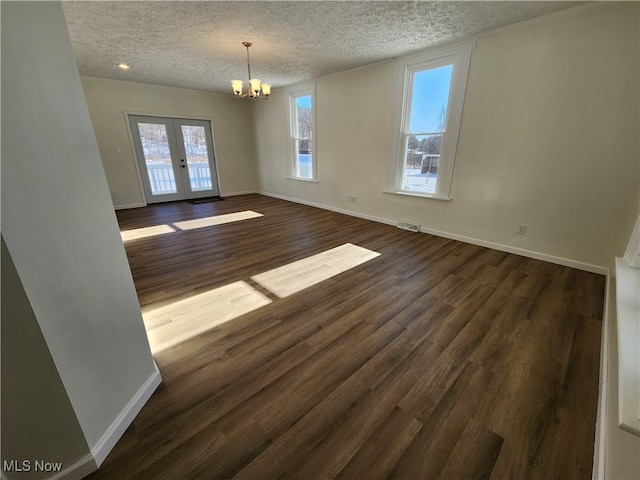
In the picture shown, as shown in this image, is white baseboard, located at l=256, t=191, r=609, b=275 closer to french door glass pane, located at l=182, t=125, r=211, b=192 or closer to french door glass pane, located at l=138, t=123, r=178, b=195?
french door glass pane, located at l=182, t=125, r=211, b=192

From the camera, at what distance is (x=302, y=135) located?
597 centimetres

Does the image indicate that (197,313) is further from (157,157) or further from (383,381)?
(157,157)

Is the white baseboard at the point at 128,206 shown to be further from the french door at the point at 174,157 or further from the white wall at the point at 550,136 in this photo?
the white wall at the point at 550,136

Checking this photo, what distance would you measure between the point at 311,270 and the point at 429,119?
2.87 m

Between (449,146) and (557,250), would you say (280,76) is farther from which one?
(557,250)

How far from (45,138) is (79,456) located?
1.22 m

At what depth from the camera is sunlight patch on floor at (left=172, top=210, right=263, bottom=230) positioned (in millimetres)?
4582

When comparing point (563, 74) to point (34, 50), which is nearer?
point (34, 50)

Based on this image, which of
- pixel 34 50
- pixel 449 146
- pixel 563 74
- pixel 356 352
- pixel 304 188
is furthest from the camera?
pixel 304 188

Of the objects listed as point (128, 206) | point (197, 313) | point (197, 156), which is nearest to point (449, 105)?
point (197, 313)

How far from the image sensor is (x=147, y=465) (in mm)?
1096

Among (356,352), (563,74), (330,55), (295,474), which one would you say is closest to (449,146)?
(563,74)

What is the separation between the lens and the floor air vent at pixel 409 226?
420 cm

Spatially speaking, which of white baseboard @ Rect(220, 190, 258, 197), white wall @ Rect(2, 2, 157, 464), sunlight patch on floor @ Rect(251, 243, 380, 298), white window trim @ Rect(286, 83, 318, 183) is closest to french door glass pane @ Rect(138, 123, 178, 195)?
white baseboard @ Rect(220, 190, 258, 197)
